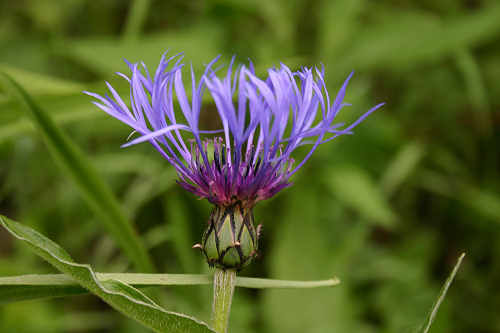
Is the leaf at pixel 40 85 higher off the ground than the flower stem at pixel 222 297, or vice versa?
the leaf at pixel 40 85

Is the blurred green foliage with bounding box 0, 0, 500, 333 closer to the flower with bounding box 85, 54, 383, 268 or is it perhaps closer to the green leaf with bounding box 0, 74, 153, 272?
the green leaf with bounding box 0, 74, 153, 272

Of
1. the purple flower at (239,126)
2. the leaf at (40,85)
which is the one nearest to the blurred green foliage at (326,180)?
the leaf at (40,85)

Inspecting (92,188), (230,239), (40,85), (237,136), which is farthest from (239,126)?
(40,85)

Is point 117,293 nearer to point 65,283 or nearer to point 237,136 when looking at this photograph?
point 65,283

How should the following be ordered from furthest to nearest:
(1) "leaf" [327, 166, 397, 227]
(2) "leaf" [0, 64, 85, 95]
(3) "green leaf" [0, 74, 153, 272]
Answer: (1) "leaf" [327, 166, 397, 227]
(2) "leaf" [0, 64, 85, 95]
(3) "green leaf" [0, 74, 153, 272]

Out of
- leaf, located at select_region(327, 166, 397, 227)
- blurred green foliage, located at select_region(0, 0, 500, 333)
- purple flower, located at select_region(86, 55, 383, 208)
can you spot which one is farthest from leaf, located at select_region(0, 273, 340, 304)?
leaf, located at select_region(327, 166, 397, 227)

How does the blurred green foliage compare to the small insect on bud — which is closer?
the small insect on bud

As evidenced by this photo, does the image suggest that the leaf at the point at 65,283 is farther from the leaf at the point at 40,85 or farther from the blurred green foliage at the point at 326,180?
the blurred green foliage at the point at 326,180
